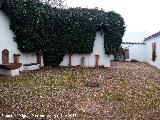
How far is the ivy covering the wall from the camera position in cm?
1919

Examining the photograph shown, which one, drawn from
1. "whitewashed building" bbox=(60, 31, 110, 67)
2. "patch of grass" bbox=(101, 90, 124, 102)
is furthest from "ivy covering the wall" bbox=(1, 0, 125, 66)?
"patch of grass" bbox=(101, 90, 124, 102)

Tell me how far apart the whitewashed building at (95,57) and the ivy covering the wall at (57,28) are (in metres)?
0.42

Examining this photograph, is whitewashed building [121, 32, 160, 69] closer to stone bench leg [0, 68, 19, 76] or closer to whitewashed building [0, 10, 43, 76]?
whitewashed building [0, 10, 43, 76]

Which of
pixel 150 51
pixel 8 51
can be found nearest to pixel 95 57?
pixel 8 51

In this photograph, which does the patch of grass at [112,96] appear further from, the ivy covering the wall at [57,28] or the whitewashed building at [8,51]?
the ivy covering the wall at [57,28]

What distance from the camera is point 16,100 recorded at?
11.6 metres

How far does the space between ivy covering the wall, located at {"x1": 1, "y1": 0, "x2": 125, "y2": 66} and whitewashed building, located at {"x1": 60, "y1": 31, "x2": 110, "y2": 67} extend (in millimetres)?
421

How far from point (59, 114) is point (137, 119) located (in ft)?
7.99

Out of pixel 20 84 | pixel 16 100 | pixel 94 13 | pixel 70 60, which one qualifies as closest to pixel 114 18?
pixel 94 13

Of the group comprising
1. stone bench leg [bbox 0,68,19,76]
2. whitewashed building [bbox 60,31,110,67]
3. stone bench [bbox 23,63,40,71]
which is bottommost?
stone bench leg [bbox 0,68,19,76]

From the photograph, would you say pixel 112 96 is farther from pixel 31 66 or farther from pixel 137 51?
pixel 137 51

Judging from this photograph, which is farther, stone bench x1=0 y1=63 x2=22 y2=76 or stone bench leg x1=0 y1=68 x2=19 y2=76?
stone bench leg x1=0 y1=68 x2=19 y2=76

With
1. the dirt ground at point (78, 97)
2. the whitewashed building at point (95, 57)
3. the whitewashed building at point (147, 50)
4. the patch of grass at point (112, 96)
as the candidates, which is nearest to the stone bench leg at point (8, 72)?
the dirt ground at point (78, 97)

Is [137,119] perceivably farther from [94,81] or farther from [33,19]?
[33,19]
